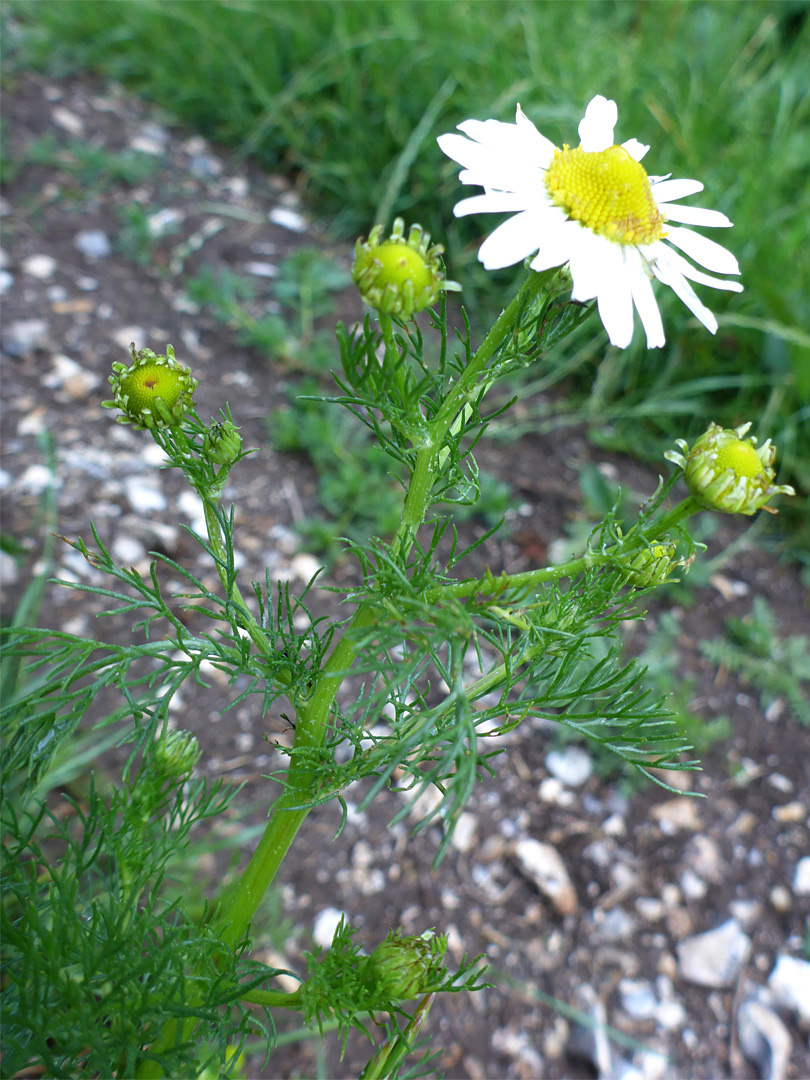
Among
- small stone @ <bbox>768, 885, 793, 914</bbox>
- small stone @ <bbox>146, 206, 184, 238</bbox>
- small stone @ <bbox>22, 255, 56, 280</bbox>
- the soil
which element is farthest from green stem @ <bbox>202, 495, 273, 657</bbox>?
small stone @ <bbox>146, 206, 184, 238</bbox>

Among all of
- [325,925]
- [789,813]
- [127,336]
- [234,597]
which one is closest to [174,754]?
[234,597]

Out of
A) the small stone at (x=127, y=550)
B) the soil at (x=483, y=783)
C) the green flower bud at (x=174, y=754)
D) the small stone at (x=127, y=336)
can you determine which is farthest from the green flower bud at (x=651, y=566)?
the small stone at (x=127, y=336)

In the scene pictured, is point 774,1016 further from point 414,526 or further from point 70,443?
point 70,443

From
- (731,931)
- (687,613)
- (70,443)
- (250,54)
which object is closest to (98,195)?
(250,54)

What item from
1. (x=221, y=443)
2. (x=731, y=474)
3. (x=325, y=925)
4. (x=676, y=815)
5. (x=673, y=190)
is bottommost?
(x=325, y=925)

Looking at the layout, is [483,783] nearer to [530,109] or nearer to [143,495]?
[143,495]
